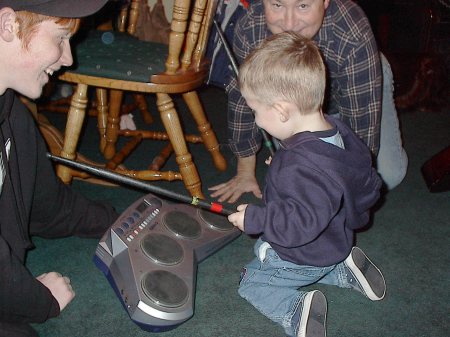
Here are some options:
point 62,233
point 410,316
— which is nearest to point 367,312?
point 410,316

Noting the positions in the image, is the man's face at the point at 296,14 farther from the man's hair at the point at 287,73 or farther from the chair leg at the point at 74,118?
the chair leg at the point at 74,118

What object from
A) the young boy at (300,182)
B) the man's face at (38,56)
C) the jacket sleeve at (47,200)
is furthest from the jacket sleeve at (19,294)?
the young boy at (300,182)

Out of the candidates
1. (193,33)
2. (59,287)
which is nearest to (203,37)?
(193,33)

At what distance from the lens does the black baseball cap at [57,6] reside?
892 millimetres

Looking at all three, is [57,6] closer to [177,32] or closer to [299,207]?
[177,32]

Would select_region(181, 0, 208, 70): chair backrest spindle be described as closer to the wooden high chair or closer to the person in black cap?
Answer: the wooden high chair

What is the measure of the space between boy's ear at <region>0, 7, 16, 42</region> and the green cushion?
1.17ft

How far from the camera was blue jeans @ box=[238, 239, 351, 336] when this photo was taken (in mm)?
1153

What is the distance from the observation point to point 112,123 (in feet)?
5.80

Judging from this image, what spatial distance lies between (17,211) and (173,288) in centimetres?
39

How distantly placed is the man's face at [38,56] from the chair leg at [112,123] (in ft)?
2.26

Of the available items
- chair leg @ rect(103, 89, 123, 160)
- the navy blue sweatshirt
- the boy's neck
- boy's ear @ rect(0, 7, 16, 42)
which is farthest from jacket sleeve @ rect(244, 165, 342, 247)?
chair leg @ rect(103, 89, 123, 160)

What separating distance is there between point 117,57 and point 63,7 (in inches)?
17.9

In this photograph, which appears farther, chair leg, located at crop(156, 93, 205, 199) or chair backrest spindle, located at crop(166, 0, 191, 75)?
chair leg, located at crop(156, 93, 205, 199)
